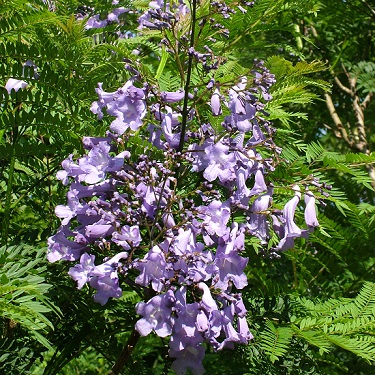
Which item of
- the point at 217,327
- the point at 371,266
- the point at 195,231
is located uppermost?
the point at 195,231

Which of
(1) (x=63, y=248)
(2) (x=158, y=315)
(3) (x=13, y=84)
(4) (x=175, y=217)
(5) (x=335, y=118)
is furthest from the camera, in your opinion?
(5) (x=335, y=118)

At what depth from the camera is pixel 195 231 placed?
129 centimetres

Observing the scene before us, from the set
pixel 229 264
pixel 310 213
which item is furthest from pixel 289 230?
pixel 229 264

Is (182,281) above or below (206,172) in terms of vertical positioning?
below

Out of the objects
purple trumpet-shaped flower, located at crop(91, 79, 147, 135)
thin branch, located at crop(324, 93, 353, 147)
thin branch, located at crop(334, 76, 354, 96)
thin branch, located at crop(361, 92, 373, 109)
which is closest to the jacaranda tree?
purple trumpet-shaped flower, located at crop(91, 79, 147, 135)

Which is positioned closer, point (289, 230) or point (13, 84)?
point (289, 230)

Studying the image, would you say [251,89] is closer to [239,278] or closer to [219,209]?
[219,209]

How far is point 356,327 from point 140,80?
2.60ft

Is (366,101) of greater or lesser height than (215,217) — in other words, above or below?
below

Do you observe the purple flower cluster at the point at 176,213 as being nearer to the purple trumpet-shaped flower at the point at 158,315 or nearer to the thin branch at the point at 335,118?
the purple trumpet-shaped flower at the point at 158,315

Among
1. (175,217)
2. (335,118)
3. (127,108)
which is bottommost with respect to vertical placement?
(335,118)

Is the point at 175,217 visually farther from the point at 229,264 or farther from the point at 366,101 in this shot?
the point at 366,101

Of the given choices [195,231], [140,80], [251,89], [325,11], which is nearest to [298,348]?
[195,231]

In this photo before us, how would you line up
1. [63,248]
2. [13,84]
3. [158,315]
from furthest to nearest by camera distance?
[13,84] < [63,248] < [158,315]
